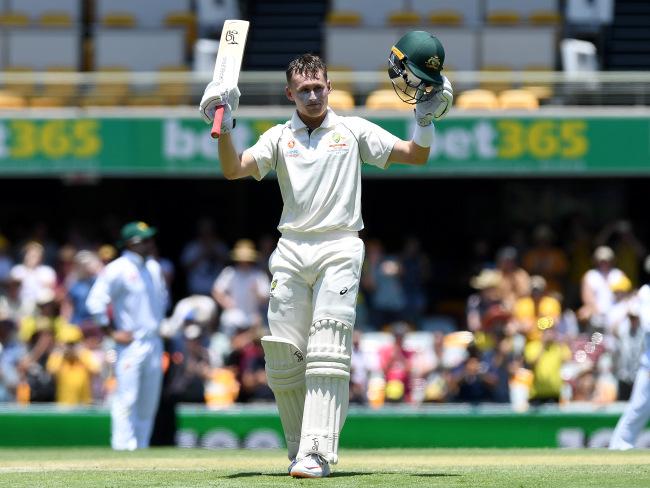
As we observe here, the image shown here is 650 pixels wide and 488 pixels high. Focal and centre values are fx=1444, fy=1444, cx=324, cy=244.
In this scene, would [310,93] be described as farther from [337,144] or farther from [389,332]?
[389,332]

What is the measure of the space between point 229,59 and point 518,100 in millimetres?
10257

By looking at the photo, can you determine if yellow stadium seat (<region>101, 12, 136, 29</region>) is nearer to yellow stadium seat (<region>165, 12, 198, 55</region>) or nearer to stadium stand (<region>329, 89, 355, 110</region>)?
yellow stadium seat (<region>165, 12, 198, 55</region>)

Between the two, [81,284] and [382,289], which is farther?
[382,289]

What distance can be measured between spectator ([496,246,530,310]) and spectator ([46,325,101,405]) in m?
4.33

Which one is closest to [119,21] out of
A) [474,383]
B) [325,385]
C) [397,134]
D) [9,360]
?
[397,134]

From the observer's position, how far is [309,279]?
6949 millimetres

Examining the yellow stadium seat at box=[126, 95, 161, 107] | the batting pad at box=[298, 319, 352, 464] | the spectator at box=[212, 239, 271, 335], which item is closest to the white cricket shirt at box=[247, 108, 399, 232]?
the batting pad at box=[298, 319, 352, 464]

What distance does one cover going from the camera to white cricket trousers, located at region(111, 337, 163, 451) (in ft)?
36.8

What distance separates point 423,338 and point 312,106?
872cm

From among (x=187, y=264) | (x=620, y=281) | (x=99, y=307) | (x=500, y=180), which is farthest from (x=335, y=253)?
(x=500, y=180)

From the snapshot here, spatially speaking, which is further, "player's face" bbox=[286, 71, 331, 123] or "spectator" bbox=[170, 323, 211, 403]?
"spectator" bbox=[170, 323, 211, 403]

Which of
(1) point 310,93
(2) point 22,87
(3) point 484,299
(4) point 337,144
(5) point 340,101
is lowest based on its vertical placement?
(3) point 484,299

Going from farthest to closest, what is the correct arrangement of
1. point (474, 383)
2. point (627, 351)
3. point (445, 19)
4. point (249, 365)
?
point (445, 19) < point (249, 365) < point (474, 383) < point (627, 351)

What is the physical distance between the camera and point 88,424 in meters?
13.4
